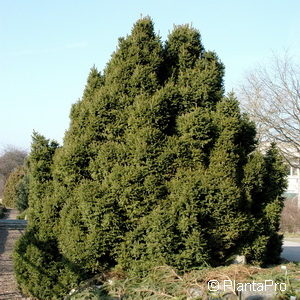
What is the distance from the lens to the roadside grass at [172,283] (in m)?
4.49

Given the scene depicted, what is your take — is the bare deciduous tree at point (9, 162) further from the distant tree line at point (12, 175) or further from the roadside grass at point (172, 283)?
the roadside grass at point (172, 283)

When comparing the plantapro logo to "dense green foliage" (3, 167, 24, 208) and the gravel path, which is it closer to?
the gravel path

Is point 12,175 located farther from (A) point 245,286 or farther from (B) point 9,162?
(A) point 245,286

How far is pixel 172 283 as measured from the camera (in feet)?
15.6

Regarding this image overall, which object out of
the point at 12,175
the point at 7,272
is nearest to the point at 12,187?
the point at 12,175

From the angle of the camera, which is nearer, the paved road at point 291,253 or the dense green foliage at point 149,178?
the dense green foliage at point 149,178

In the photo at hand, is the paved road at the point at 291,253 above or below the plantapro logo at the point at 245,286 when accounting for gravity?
below

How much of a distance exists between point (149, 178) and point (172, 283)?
4.33ft

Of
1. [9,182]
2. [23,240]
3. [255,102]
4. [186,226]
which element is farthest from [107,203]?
[9,182]

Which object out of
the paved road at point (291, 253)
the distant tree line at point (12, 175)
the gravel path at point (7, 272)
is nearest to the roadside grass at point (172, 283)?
the gravel path at point (7, 272)

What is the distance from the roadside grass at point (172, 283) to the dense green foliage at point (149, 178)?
225 mm

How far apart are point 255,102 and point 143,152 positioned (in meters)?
21.7

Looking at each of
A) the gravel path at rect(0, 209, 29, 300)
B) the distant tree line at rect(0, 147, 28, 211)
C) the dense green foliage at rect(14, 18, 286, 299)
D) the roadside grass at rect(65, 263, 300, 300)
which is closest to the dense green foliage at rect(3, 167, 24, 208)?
the distant tree line at rect(0, 147, 28, 211)

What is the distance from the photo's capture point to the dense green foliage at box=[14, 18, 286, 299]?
17.8ft
